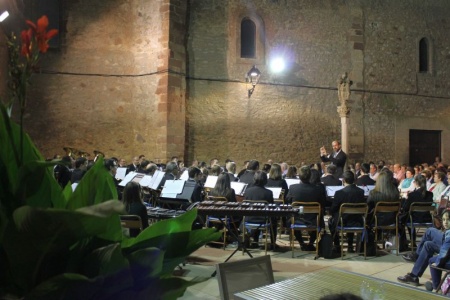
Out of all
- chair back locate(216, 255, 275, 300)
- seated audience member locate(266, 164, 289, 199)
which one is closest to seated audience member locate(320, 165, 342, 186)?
seated audience member locate(266, 164, 289, 199)

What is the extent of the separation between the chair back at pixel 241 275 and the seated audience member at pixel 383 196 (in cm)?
470

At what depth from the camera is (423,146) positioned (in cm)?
1694

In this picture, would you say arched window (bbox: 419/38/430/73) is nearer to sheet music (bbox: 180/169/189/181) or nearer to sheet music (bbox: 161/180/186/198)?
sheet music (bbox: 180/169/189/181)

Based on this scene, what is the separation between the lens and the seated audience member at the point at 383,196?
22.2 ft

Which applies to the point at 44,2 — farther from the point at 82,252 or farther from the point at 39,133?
the point at 82,252

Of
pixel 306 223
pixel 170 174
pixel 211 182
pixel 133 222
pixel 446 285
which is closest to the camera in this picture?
pixel 446 285

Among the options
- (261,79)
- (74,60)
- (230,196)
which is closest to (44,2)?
(74,60)

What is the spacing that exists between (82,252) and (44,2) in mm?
15294

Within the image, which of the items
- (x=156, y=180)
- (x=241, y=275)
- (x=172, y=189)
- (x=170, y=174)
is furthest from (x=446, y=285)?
(x=170, y=174)

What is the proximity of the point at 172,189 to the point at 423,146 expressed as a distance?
12.7 m

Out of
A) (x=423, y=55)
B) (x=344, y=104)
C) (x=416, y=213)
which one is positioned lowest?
(x=416, y=213)

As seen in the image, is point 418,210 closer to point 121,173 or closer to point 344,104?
point 121,173

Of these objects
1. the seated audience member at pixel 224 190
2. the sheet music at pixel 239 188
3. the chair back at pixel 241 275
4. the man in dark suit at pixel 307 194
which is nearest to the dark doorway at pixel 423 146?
the sheet music at pixel 239 188

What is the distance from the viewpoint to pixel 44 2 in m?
14.3
